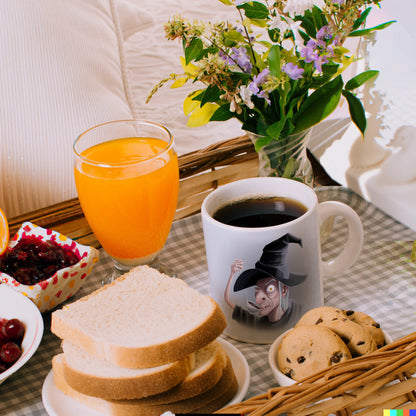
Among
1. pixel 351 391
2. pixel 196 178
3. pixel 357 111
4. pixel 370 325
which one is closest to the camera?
pixel 351 391

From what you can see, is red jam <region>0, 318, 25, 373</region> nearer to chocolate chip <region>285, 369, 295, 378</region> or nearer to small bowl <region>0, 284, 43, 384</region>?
small bowl <region>0, 284, 43, 384</region>

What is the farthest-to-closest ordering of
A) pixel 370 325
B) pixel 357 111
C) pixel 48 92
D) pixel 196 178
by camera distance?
pixel 48 92, pixel 196 178, pixel 357 111, pixel 370 325

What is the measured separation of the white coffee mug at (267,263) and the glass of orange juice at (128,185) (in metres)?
0.12

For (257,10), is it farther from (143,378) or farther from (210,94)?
(143,378)

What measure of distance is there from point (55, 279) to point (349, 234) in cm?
39

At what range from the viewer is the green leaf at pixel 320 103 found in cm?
82

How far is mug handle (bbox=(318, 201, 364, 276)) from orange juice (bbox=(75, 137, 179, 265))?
0.23m

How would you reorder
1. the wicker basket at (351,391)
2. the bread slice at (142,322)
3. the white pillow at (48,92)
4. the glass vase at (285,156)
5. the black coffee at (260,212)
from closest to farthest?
the wicker basket at (351,391)
the bread slice at (142,322)
the black coffee at (260,212)
the glass vase at (285,156)
the white pillow at (48,92)

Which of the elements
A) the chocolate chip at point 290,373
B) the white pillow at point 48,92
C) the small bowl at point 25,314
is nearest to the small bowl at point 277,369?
the chocolate chip at point 290,373

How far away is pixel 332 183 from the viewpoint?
44.3 inches

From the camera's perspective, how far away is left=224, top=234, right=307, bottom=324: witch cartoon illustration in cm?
71

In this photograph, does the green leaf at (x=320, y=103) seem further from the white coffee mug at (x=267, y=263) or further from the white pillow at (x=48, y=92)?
the white pillow at (x=48, y=92)

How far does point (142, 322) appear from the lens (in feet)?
2.22

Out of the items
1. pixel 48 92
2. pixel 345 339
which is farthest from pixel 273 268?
pixel 48 92
